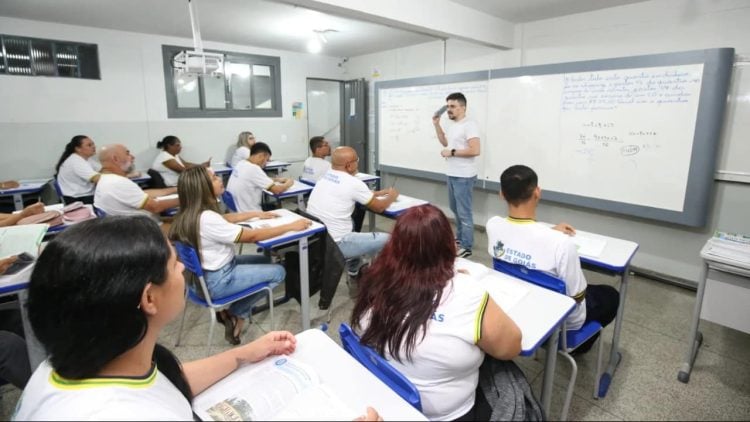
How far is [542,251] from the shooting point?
1.71 m

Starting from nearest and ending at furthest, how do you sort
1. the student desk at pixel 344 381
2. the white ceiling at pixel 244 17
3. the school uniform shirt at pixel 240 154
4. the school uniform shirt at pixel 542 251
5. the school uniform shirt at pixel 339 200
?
the student desk at pixel 344 381 < the school uniform shirt at pixel 542 251 < the school uniform shirt at pixel 339 200 < the white ceiling at pixel 244 17 < the school uniform shirt at pixel 240 154

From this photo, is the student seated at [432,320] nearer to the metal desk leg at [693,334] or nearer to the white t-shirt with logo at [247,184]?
the metal desk leg at [693,334]

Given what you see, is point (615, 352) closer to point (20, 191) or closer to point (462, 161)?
point (462, 161)

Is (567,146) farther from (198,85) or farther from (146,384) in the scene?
(198,85)

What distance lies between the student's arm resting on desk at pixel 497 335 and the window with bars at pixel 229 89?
17.1ft

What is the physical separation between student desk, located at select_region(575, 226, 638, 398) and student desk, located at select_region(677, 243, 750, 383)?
1.11 feet

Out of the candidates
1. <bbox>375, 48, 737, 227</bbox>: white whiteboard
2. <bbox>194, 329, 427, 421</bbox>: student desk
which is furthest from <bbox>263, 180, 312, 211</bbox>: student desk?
<bbox>194, 329, 427, 421</bbox>: student desk

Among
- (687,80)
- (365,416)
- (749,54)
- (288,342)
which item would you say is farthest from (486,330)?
(749,54)

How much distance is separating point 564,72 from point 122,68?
17.0 feet

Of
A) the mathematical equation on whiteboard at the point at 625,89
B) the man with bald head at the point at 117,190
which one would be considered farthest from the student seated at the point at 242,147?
the mathematical equation on whiteboard at the point at 625,89

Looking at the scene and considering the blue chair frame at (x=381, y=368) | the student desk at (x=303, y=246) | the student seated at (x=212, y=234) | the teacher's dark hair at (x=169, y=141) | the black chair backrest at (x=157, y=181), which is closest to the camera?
the blue chair frame at (x=381, y=368)

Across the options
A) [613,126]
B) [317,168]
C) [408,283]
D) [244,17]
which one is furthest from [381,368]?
[244,17]

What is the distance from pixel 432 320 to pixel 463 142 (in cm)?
311

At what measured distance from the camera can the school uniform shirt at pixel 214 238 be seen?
209cm
